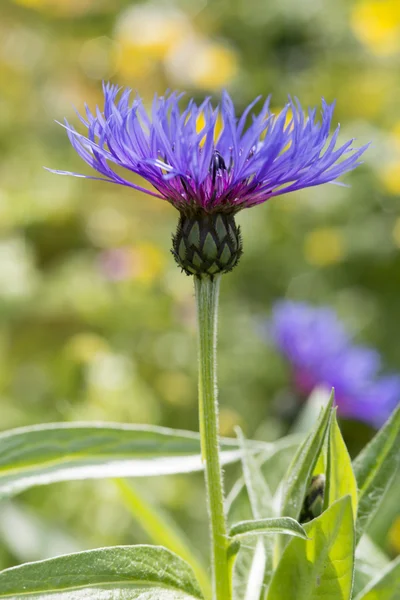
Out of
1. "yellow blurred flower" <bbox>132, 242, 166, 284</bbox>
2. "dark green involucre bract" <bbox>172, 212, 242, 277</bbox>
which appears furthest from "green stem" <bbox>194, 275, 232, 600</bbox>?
"yellow blurred flower" <bbox>132, 242, 166, 284</bbox>

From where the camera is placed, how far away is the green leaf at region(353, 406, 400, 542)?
0.47 meters

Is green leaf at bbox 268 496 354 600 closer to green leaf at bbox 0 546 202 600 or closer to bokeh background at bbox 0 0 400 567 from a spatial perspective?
green leaf at bbox 0 546 202 600

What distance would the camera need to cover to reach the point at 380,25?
2340 mm

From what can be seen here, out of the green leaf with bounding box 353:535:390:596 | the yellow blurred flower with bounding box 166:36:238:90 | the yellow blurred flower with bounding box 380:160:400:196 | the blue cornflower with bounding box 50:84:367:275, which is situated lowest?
the green leaf with bounding box 353:535:390:596

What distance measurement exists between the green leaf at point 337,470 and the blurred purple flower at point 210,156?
0.14m

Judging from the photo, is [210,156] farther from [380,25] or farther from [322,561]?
[380,25]

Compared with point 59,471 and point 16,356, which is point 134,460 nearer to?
point 59,471

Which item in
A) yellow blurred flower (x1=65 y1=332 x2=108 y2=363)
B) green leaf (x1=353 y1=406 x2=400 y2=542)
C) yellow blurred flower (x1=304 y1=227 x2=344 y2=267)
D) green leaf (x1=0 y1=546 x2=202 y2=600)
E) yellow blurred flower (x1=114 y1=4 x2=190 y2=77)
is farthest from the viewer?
yellow blurred flower (x1=114 y1=4 x2=190 y2=77)

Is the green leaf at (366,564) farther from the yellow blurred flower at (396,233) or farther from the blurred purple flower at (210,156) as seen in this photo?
the yellow blurred flower at (396,233)

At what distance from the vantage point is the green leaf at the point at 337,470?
42cm

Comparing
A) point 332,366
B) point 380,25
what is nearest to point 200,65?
point 380,25

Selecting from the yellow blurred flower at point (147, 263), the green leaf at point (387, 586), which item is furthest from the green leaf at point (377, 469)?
the yellow blurred flower at point (147, 263)

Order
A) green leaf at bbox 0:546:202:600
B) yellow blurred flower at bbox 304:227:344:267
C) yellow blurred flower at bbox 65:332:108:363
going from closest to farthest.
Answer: green leaf at bbox 0:546:202:600
yellow blurred flower at bbox 65:332:108:363
yellow blurred flower at bbox 304:227:344:267

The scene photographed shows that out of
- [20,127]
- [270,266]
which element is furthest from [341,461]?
[20,127]
